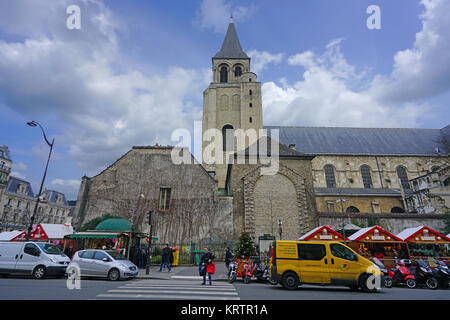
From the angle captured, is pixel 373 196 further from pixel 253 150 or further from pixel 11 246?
pixel 11 246

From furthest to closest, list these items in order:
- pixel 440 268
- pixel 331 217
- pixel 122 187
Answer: pixel 122 187 → pixel 331 217 → pixel 440 268

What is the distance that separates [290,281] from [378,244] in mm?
9571

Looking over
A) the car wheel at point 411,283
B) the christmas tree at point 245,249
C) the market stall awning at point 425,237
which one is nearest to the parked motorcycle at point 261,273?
the christmas tree at point 245,249

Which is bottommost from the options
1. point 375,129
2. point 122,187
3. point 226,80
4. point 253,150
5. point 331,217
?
point 331,217

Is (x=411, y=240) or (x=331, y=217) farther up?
(x=331, y=217)

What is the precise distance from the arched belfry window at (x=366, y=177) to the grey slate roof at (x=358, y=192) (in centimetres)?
171

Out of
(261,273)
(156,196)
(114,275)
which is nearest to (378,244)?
(261,273)

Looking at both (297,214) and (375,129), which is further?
(375,129)

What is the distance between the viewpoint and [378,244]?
571 inches

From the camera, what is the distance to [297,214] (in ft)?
65.8

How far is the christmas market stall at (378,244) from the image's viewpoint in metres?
13.6

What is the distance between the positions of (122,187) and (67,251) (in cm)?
731
